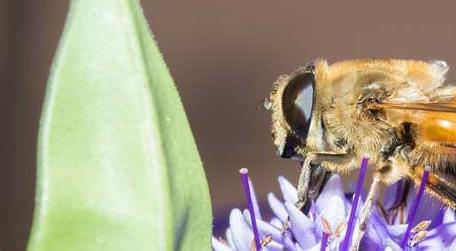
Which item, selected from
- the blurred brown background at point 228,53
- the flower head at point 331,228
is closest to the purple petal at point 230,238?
the flower head at point 331,228

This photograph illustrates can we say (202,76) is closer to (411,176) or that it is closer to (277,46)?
(277,46)

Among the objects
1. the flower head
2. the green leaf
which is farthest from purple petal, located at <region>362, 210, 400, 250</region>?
the green leaf

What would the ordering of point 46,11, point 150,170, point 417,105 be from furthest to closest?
1. point 46,11
2. point 417,105
3. point 150,170

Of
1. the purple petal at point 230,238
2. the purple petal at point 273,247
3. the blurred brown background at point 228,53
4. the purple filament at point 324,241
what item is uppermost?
the purple filament at point 324,241

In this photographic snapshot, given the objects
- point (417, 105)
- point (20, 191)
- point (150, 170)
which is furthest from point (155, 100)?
point (20, 191)

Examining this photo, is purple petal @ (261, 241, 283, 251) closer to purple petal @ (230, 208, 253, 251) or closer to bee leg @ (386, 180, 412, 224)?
purple petal @ (230, 208, 253, 251)

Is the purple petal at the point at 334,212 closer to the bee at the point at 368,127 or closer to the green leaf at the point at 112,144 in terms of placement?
the bee at the point at 368,127
